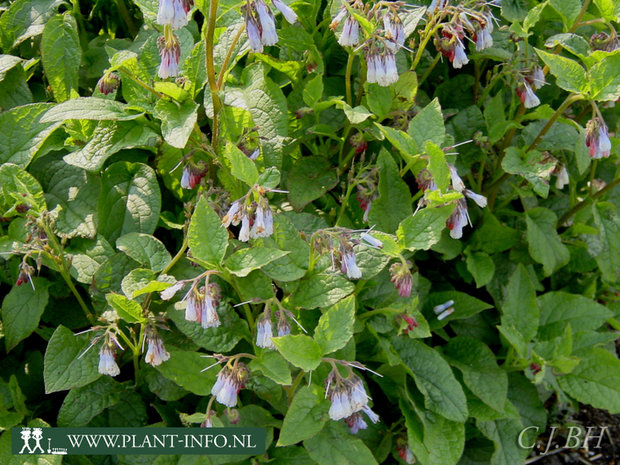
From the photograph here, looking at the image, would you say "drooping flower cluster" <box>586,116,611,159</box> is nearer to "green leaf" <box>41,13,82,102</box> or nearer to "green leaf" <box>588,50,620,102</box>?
"green leaf" <box>588,50,620,102</box>

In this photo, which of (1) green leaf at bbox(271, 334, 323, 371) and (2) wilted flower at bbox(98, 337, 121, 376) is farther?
(2) wilted flower at bbox(98, 337, 121, 376)

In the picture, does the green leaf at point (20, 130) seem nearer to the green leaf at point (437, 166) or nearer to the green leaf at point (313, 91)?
the green leaf at point (313, 91)

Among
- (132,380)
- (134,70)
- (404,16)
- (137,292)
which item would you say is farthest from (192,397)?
(404,16)

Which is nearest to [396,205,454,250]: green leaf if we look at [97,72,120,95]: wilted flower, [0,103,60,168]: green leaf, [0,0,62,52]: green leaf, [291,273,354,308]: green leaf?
[291,273,354,308]: green leaf

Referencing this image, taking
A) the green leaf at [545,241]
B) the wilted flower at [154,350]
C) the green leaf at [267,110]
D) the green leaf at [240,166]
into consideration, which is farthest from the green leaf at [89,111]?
the green leaf at [545,241]

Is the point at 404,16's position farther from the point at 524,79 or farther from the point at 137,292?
the point at 137,292
